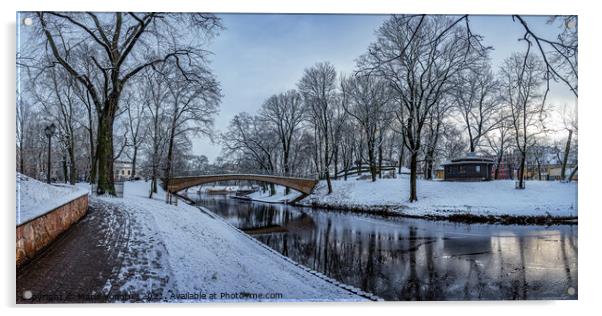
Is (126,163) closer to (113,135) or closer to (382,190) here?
(113,135)

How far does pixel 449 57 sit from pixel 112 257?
5.47 m

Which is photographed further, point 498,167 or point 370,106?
point 498,167

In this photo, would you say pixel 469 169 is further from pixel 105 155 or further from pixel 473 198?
pixel 105 155

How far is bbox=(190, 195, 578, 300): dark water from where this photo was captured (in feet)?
13.3

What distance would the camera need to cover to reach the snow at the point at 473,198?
486cm

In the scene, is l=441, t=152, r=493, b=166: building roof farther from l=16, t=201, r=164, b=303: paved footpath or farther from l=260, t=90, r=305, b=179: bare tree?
l=16, t=201, r=164, b=303: paved footpath

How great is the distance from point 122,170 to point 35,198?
90.9 inches

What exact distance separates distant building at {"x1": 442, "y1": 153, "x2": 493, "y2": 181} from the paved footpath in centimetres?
682

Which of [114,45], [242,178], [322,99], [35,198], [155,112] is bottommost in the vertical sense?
[242,178]

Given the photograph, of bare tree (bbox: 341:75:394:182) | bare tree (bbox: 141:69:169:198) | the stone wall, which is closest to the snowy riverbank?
bare tree (bbox: 341:75:394:182)

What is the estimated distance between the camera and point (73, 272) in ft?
11.1

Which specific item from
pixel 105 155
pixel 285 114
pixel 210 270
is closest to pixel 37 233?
pixel 210 270

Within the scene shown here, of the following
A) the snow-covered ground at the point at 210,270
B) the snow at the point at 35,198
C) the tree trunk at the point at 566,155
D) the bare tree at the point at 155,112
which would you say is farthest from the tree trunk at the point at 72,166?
the tree trunk at the point at 566,155
